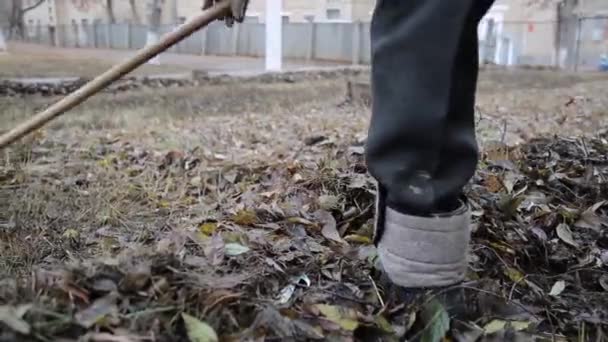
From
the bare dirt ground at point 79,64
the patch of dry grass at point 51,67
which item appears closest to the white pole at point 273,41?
the bare dirt ground at point 79,64

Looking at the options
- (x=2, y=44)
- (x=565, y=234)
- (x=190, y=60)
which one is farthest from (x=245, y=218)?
(x=190, y=60)

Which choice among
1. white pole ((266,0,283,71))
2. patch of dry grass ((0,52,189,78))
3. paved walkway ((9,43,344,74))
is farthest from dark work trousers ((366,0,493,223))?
white pole ((266,0,283,71))

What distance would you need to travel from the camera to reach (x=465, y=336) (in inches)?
32.5

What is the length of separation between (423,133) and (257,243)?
396mm

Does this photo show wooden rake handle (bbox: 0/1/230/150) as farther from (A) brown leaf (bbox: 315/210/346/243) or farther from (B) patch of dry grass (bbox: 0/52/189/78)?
(B) patch of dry grass (bbox: 0/52/189/78)

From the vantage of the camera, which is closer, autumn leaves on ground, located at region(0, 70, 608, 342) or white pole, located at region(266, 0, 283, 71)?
autumn leaves on ground, located at region(0, 70, 608, 342)

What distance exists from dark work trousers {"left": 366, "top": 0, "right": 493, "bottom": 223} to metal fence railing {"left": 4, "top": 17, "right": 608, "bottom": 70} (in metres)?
8.20

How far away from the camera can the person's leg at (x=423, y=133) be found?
0.79 meters

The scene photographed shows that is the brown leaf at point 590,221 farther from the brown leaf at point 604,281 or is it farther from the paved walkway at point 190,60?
the paved walkway at point 190,60

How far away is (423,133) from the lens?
0.81m

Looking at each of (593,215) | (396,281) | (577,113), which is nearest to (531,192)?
(593,215)

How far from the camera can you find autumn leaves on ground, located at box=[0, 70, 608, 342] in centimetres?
74

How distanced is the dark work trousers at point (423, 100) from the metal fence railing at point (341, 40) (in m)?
8.20

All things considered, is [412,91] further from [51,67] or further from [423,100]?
[51,67]
